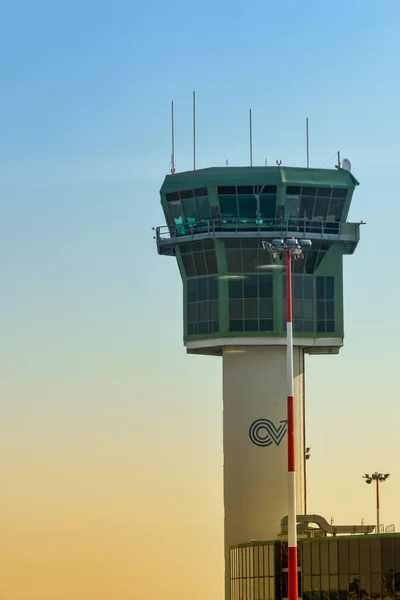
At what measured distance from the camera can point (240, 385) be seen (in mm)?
119938

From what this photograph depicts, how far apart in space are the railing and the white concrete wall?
31.6ft

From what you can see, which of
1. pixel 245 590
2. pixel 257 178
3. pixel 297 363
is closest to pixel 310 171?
pixel 257 178

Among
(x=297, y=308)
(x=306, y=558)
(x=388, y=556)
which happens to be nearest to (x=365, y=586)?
(x=388, y=556)

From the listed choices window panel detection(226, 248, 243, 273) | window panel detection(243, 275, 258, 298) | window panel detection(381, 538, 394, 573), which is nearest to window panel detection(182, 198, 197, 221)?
window panel detection(226, 248, 243, 273)

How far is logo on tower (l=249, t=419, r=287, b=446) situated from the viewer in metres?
119

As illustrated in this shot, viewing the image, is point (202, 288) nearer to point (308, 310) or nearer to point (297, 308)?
point (297, 308)

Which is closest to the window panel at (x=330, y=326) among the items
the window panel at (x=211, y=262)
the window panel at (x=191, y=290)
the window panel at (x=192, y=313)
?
the window panel at (x=211, y=262)

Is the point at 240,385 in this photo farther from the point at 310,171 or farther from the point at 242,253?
the point at 310,171

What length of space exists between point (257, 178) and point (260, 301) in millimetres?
9965

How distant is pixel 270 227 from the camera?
12094 centimetres

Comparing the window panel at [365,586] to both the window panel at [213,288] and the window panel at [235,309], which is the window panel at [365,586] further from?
the window panel at [213,288]

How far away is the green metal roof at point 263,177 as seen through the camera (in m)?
121

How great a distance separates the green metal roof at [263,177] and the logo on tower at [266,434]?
1954 centimetres

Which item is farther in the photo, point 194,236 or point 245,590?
point 194,236
